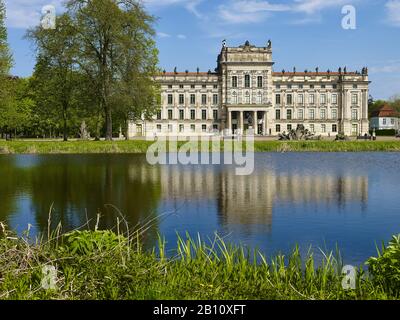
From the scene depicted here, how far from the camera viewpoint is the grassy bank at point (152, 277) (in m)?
5.63

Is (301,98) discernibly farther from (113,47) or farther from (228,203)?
(228,203)

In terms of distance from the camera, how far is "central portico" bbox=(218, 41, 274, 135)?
8994 centimetres

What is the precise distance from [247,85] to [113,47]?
5228 centimetres

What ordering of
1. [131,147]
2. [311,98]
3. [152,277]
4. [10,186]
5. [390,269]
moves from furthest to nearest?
[311,98], [131,147], [10,186], [152,277], [390,269]

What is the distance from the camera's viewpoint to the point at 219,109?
93000 mm

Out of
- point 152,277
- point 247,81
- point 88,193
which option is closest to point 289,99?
point 247,81

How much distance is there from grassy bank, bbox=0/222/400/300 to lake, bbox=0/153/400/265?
2.02 m

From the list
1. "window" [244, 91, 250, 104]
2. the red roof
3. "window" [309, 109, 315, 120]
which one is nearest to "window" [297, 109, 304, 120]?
"window" [309, 109, 315, 120]

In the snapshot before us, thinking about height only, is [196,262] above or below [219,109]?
below

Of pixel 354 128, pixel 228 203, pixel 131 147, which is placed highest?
pixel 354 128

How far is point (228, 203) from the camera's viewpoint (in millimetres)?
13906
